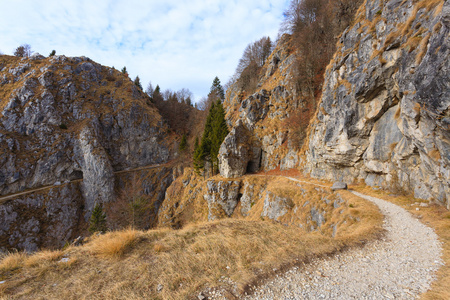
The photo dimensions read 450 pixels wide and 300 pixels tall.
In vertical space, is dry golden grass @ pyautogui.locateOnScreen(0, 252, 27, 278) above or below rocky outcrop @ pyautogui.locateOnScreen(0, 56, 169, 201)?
below

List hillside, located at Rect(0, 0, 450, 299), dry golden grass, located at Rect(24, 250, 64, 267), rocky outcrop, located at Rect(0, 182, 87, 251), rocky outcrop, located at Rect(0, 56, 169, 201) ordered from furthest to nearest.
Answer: rocky outcrop, located at Rect(0, 56, 169, 201) < rocky outcrop, located at Rect(0, 182, 87, 251) < dry golden grass, located at Rect(24, 250, 64, 267) < hillside, located at Rect(0, 0, 450, 299)

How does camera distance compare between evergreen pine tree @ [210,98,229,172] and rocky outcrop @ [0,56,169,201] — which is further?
rocky outcrop @ [0,56,169,201]

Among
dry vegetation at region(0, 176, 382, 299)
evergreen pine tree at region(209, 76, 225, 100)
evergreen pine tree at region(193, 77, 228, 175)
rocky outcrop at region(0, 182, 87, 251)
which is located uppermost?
evergreen pine tree at region(209, 76, 225, 100)

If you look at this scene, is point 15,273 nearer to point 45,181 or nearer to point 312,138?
point 312,138

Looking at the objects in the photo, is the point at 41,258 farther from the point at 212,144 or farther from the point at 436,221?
the point at 212,144

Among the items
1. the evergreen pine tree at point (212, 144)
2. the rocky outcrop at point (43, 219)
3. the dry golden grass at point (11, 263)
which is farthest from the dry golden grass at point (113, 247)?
the rocky outcrop at point (43, 219)

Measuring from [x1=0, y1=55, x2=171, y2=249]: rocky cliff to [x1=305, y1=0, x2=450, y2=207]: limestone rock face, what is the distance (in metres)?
42.9

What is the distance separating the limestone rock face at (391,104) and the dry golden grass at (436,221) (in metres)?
0.77

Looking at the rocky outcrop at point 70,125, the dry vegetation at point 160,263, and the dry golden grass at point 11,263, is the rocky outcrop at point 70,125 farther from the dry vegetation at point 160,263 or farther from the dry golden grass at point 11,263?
the dry vegetation at point 160,263

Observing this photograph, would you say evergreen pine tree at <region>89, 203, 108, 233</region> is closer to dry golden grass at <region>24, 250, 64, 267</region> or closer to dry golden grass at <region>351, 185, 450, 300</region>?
dry golden grass at <region>24, 250, 64, 267</region>

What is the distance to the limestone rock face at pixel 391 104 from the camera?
333 inches

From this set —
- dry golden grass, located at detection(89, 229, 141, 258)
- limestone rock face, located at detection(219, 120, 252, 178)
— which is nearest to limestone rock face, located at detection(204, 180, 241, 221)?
limestone rock face, located at detection(219, 120, 252, 178)

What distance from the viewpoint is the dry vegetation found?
359cm

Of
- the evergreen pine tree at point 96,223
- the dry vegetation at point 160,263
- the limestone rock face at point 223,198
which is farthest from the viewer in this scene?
the limestone rock face at point 223,198
